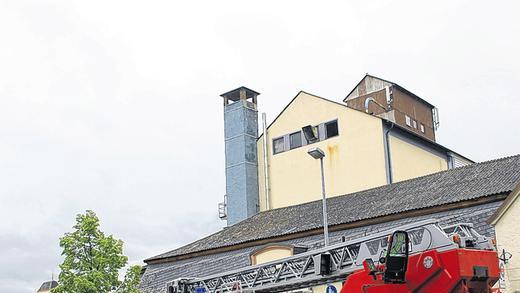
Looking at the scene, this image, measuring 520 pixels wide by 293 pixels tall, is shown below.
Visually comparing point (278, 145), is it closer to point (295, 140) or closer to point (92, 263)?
point (295, 140)

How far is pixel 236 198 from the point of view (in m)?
42.6

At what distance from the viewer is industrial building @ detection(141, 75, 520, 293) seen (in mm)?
24766

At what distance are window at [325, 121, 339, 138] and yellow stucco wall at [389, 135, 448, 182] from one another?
131 inches

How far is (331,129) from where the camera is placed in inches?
1608

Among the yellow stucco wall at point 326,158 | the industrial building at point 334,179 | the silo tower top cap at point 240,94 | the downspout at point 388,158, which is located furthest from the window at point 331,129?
the silo tower top cap at point 240,94

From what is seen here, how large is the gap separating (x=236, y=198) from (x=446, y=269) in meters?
32.3

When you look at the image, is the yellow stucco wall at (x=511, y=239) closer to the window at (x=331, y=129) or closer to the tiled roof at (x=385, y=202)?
the tiled roof at (x=385, y=202)

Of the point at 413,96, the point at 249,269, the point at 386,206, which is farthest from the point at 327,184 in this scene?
the point at 249,269

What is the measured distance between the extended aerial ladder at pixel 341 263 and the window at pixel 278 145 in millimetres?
27102

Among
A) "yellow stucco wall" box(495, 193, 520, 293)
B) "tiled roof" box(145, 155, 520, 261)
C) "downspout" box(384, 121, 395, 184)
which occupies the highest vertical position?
"downspout" box(384, 121, 395, 184)

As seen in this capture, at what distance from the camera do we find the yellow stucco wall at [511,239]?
20078 mm

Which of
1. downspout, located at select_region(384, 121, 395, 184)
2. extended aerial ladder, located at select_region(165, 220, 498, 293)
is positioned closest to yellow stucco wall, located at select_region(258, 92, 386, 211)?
downspout, located at select_region(384, 121, 395, 184)

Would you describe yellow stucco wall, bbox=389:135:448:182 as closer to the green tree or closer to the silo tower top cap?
the silo tower top cap

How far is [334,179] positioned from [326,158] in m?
1.49
